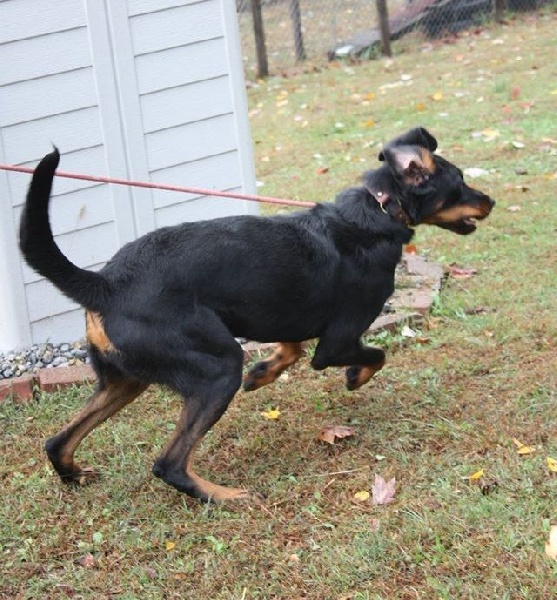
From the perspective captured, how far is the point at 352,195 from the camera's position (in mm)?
4723

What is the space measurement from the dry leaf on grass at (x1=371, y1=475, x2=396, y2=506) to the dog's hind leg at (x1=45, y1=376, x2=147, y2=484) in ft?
3.49

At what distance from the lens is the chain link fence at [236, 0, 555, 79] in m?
15.0

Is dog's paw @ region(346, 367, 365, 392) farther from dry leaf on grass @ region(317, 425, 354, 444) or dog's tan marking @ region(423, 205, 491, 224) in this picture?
dog's tan marking @ region(423, 205, 491, 224)

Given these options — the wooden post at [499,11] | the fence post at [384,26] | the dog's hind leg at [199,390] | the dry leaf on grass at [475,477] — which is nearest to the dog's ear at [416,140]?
the dog's hind leg at [199,390]

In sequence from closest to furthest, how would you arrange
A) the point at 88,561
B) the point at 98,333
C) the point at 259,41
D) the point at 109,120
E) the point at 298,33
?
the point at 88,561
the point at 98,333
the point at 109,120
the point at 259,41
the point at 298,33

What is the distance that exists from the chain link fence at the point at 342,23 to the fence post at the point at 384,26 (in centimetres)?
28

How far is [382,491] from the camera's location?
414 cm

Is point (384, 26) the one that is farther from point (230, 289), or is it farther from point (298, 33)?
point (230, 289)

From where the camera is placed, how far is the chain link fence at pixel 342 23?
14969 millimetres

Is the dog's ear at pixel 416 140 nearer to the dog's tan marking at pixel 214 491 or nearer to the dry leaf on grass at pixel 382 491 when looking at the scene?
the dry leaf on grass at pixel 382 491

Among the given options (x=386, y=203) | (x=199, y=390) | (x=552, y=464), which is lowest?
(x=552, y=464)

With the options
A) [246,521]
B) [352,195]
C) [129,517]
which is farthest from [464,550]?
[352,195]

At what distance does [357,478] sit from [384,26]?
11.2m

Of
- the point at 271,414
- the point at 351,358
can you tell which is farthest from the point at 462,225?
the point at 271,414
